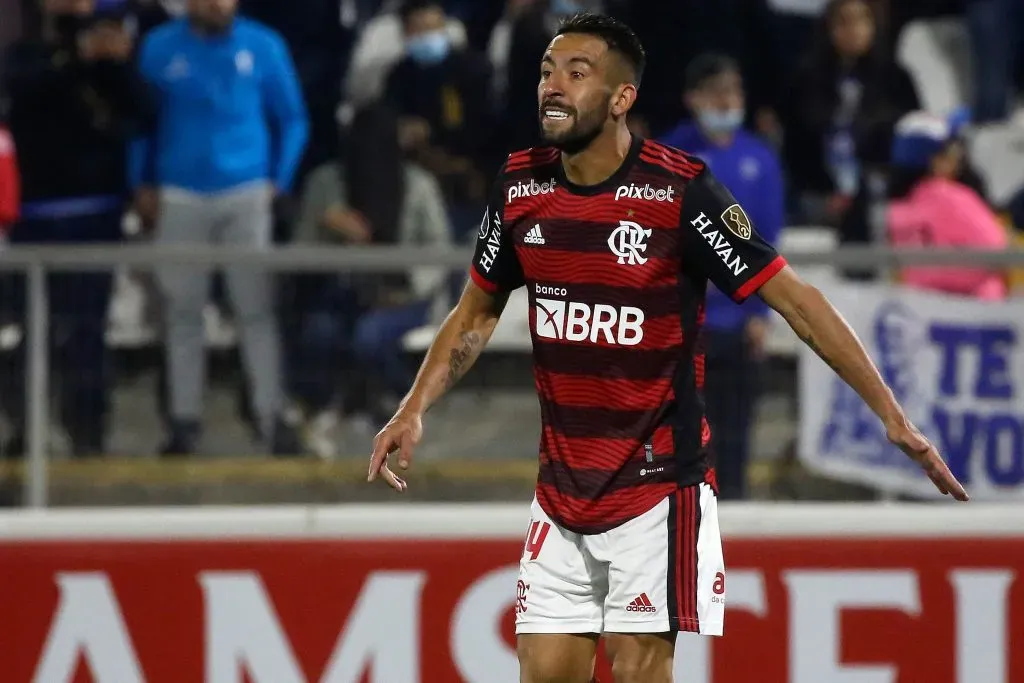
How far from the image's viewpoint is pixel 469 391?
6.50m

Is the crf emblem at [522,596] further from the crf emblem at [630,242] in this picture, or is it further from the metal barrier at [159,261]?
the metal barrier at [159,261]

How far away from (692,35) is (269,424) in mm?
4127

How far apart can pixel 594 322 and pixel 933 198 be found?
4107mm

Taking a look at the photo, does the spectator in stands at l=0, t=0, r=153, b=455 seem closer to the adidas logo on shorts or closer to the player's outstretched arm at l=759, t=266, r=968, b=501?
the adidas logo on shorts

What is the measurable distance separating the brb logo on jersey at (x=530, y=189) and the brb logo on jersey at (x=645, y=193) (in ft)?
0.63

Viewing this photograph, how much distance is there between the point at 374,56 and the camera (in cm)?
977

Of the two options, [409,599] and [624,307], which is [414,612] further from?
[624,307]

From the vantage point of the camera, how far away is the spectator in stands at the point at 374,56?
9664 mm

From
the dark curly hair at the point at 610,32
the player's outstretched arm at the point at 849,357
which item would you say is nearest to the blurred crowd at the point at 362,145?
the dark curly hair at the point at 610,32

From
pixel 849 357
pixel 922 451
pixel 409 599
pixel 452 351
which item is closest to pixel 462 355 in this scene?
pixel 452 351

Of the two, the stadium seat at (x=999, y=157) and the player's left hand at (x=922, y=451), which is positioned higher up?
the stadium seat at (x=999, y=157)

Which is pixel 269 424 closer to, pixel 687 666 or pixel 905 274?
pixel 687 666

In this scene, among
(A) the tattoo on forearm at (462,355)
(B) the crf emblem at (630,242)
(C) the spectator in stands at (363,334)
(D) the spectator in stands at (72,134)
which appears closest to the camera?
(B) the crf emblem at (630,242)

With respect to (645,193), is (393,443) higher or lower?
lower
